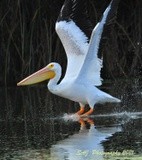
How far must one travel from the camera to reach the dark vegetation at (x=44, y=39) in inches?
715

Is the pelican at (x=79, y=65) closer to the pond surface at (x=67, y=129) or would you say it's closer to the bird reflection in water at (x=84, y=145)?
the pond surface at (x=67, y=129)

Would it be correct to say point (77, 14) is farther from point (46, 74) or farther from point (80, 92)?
point (80, 92)

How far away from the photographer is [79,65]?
12.8m

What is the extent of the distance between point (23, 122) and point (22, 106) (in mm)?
2535

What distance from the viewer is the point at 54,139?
970 centimetres

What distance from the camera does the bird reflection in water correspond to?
8.30 m

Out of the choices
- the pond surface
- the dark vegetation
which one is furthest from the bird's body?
the dark vegetation

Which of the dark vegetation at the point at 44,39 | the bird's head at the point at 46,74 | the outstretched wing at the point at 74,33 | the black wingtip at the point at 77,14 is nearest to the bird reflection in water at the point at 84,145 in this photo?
the bird's head at the point at 46,74

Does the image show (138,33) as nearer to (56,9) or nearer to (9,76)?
(56,9)

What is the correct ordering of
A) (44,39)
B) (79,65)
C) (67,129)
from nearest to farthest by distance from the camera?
(67,129), (79,65), (44,39)

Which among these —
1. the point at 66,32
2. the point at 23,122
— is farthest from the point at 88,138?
the point at 66,32

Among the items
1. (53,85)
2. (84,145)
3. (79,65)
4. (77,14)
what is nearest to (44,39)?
(77,14)

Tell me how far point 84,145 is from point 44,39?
9.55 metres

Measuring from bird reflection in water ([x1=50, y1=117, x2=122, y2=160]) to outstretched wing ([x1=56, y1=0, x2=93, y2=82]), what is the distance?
201 centimetres
